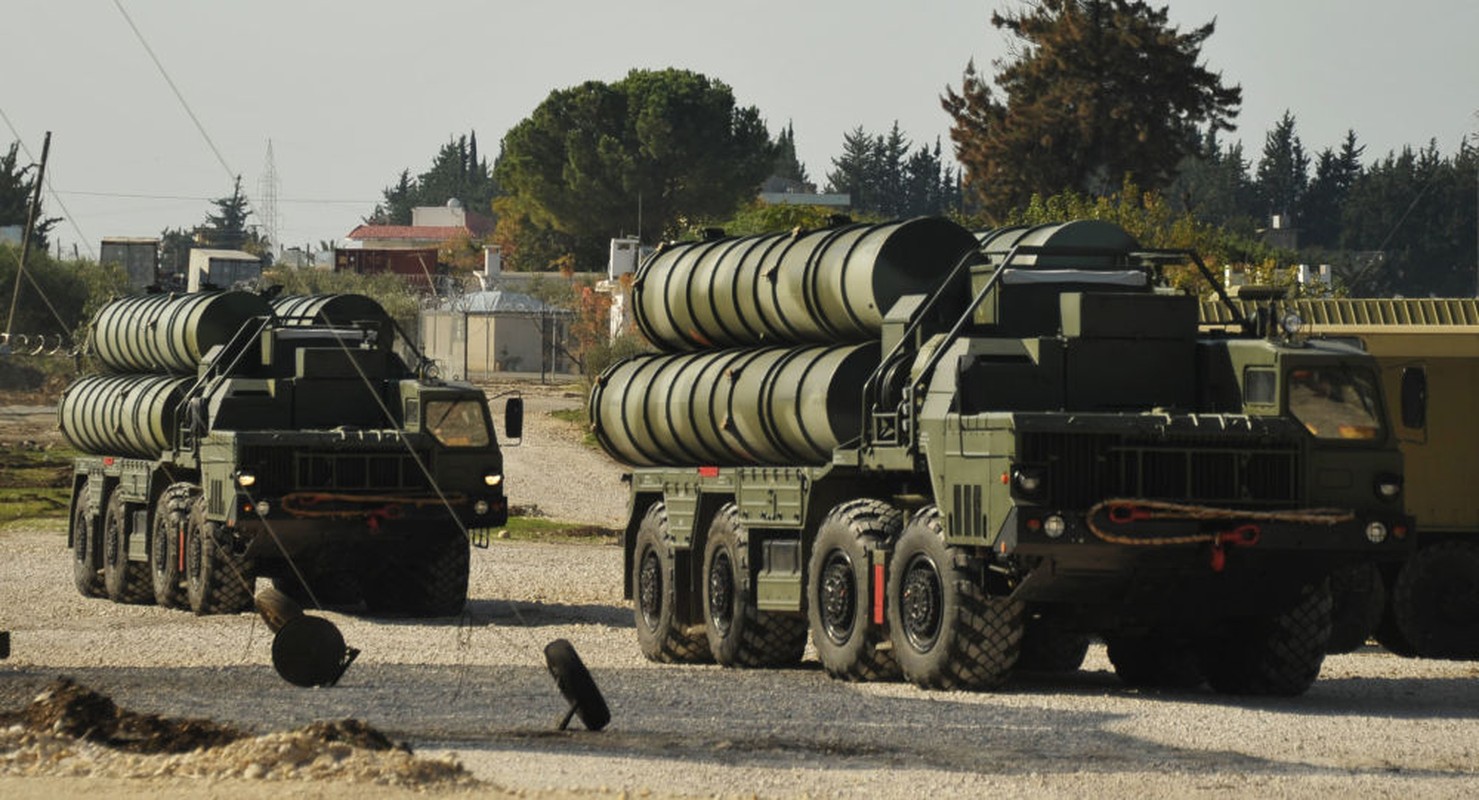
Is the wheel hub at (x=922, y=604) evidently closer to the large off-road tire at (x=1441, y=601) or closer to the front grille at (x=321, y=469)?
the large off-road tire at (x=1441, y=601)

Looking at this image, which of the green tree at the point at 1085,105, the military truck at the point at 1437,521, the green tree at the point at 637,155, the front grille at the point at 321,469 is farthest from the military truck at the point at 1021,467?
the green tree at the point at 637,155

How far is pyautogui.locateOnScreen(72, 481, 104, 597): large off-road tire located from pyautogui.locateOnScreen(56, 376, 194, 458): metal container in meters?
0.87

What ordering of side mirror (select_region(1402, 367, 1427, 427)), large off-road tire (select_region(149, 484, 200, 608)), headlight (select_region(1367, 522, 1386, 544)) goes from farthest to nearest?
large off-road tire (select_region(149, 484, 200, 608))
side mirror (select_region(1402, 367, 1427, 427))
headlight (select_region(1367, 522, 1386, 544))

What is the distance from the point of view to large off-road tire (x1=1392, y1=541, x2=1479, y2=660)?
24.0m

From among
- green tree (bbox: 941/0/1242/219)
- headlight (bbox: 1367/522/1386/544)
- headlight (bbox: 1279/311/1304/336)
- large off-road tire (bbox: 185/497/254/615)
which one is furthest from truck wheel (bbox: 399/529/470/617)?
green tree (bbox: 941/0/1242/219)

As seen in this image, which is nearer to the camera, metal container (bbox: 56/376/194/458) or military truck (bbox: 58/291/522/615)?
military truck (bbox: 58/291/522/615)

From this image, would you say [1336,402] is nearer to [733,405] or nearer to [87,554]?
[733,405]

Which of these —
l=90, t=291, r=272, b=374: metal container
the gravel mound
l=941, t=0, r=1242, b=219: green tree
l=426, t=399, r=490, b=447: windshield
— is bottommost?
the gravel mound

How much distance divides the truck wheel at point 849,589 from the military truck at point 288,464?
19.7 feet

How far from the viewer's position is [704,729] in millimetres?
16422

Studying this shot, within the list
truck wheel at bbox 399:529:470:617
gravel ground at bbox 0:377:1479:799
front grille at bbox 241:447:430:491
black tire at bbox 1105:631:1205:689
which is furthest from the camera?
truck wheel at bbox 399:529:470:617

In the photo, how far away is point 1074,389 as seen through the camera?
19.6 metres

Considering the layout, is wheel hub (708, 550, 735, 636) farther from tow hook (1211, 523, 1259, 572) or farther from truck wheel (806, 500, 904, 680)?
tow hook (1211, 523, 1259, 572)

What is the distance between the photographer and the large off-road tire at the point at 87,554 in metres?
35.0
